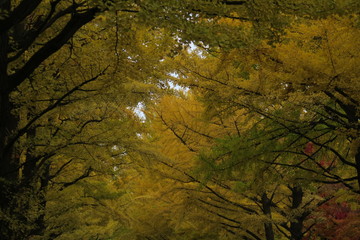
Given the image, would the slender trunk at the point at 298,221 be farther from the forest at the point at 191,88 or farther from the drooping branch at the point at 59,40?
the drooping branch at the point at 59,40

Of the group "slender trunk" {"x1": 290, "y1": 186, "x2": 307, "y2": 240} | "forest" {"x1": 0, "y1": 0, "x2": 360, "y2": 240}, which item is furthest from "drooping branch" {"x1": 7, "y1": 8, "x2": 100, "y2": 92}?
"slender trunk" {"x1": 290, "y1": 186, "x2": 307, "y2": 240}

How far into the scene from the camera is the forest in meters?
3.32

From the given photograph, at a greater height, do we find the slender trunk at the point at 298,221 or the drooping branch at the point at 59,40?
the slender trunk at the point at 298,221

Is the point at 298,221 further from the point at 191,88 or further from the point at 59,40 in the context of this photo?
the point at 59,40

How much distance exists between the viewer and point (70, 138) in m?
6.56

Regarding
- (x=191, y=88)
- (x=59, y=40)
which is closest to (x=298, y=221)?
(x=191, y=88)

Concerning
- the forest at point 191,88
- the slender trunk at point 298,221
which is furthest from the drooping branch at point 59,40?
the slender trunk at point 298,221

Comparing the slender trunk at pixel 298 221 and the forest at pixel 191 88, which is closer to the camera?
the forest at pixel 191 88

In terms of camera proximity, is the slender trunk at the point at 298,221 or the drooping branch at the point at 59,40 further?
the slender trunk at the point at 298,221

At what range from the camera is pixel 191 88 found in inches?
229

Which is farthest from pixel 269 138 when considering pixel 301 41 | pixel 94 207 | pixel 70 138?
pixel 94 207

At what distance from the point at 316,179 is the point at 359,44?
2.55 meters

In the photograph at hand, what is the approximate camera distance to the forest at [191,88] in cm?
332

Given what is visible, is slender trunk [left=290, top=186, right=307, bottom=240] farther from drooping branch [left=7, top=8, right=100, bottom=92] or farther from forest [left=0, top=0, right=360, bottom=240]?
drooping branch [left=7, top=8, right=100, bottom=92]
